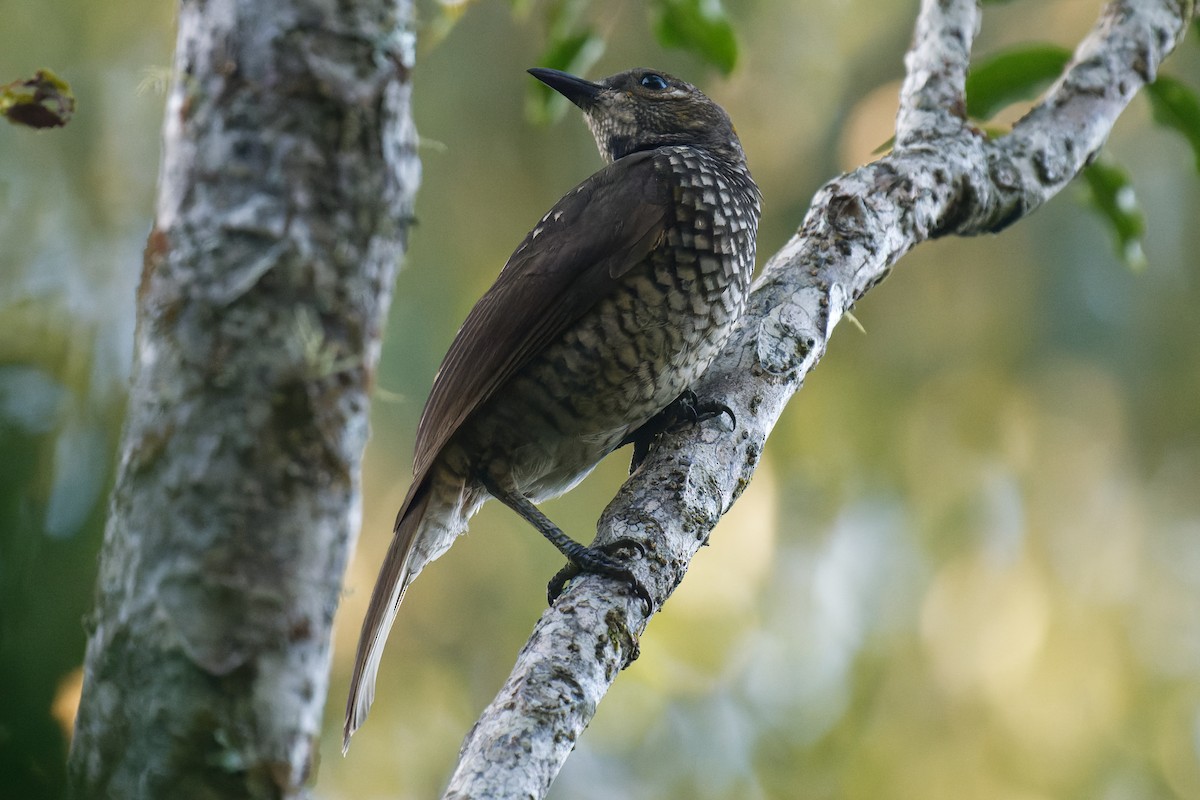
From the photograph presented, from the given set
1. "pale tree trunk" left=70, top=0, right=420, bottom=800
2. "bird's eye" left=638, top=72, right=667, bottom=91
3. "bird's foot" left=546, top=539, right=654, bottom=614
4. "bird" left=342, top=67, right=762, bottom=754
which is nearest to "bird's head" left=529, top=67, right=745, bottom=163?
"bird's eye" left=638, top=72, right=667, bottom=91

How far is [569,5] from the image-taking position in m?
3.18

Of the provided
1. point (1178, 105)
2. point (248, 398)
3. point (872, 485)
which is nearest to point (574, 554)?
point (248, 398)

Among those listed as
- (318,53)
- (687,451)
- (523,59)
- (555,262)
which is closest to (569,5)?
(555,262)

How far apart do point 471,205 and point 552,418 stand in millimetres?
3098

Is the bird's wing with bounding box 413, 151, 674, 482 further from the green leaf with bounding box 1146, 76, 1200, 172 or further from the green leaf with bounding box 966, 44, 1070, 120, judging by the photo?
the green leaf with bounding box 1146, 76, 1200, 172

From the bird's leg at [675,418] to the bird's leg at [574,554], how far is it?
10.0 inches

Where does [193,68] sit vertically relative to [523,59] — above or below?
below

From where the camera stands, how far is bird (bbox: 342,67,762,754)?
9.04 feet

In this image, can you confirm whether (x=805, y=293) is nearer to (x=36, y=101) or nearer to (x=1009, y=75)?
(x=1009, y=75)

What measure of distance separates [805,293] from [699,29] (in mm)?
918

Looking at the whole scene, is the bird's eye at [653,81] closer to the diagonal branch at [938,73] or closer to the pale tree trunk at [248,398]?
the diagonal branch at [938,73]

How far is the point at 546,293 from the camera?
2848 millimetres

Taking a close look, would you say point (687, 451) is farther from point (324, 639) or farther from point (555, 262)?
point (324, 639)

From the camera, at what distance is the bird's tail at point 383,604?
8.75 feet
